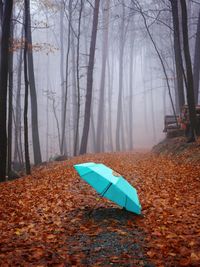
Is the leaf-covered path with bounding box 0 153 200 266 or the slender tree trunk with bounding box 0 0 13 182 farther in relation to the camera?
the slender tree trunk with bounding box 0 0 13 182

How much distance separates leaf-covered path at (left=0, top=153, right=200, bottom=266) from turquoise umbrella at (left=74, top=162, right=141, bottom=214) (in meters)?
0.34

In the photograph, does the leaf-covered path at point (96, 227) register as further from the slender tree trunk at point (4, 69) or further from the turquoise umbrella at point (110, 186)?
the slender tree trunk at point (4, 69)

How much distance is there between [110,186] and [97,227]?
2.28 feet

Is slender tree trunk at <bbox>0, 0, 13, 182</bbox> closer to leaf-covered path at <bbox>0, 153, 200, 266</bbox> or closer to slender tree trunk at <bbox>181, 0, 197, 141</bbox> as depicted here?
leaf-covered path at <bbox>0, 153, 200, 266</bbox>

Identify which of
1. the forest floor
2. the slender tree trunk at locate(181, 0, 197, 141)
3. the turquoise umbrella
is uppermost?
the slender tree trunk at locate(181, 0, 197, 141)

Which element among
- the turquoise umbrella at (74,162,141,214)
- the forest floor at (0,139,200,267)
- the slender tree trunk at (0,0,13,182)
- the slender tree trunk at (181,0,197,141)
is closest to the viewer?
the forest floor at (0,139,200,267)

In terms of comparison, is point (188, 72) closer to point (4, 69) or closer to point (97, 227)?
point (4, 69)

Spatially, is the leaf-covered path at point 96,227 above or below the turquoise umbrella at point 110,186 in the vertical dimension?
below

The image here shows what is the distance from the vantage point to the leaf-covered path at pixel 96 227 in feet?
12.5

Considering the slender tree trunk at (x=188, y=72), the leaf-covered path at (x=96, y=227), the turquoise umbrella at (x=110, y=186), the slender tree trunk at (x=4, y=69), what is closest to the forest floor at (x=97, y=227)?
the leaf-covered path at (x=96, y=227)

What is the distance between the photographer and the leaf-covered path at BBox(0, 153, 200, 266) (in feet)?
12.5

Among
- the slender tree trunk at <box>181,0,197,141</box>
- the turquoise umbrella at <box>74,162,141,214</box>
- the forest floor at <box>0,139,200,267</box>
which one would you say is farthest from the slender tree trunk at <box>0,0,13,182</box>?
the slender tree trunk at <box>181,0,197,141</box>

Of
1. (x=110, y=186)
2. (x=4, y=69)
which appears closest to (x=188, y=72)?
(x=4, y=69)

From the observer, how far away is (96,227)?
4.87 metres
